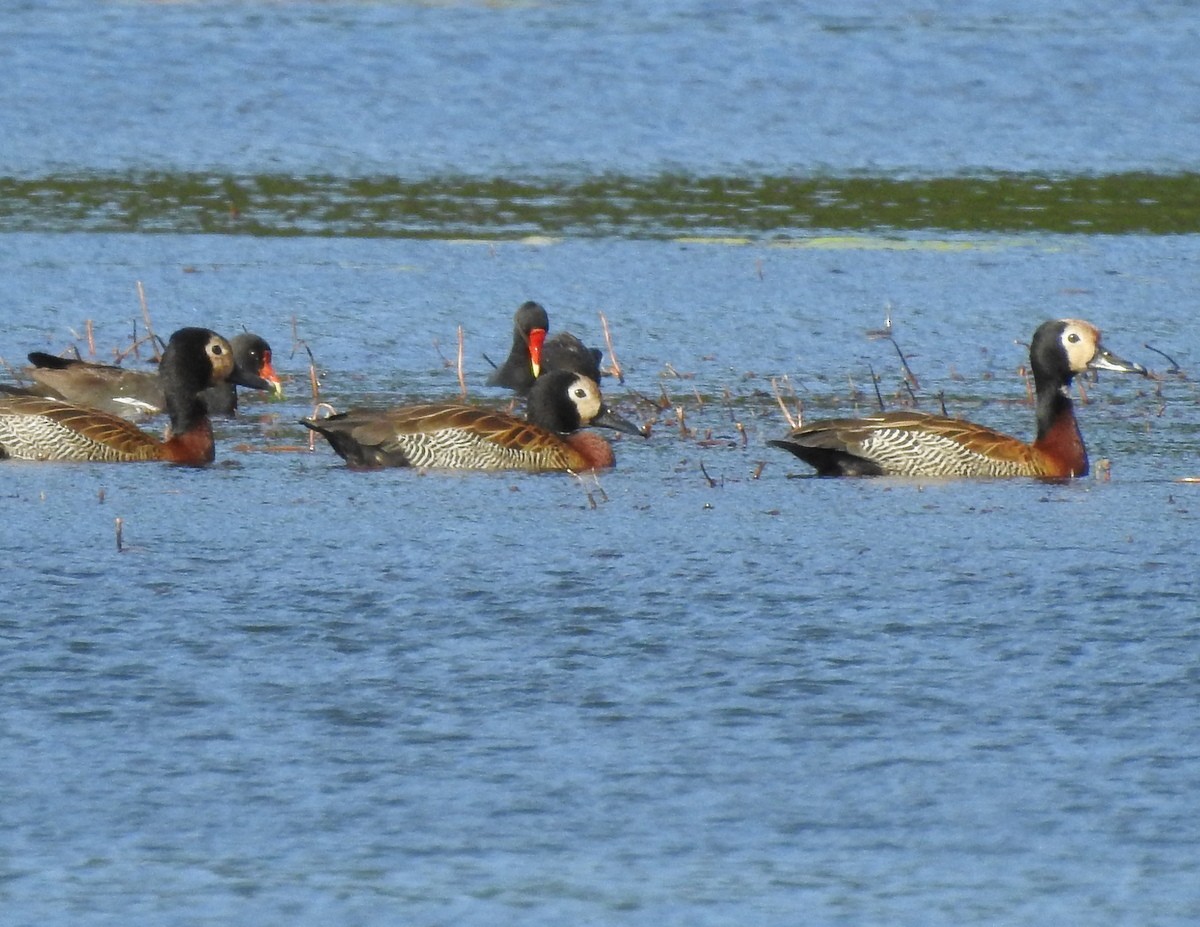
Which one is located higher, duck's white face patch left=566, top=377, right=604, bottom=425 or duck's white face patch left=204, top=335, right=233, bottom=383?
duck's white face patch left=204, top=335, right=233, bottom=383

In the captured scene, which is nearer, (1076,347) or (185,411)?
(1076,347)

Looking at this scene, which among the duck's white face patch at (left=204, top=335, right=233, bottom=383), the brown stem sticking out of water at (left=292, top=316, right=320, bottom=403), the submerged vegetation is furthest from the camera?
the submerged vegetation

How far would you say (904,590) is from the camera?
905 centimetres

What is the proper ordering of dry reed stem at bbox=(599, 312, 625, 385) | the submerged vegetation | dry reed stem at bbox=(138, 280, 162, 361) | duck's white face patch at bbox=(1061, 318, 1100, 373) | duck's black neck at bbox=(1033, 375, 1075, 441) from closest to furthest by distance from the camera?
duck's black neck at bbox=(1033, 375, 1075, 441) < duck's white face patch at bbox=(1061, 318, 1100, 373) < dry reed stem at bbox=(599, 312, 625, 385) < dry reed stem at bbox=(138, 280, 162, 361) < the submerged vegetation

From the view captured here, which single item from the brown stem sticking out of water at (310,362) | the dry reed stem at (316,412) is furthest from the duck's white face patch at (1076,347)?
the brown stem sticking out of water at (310,362)

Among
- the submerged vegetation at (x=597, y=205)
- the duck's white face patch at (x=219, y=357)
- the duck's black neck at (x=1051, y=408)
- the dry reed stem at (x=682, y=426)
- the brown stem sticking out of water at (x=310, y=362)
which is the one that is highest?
the submerged vegetation at (x=597, y=205)

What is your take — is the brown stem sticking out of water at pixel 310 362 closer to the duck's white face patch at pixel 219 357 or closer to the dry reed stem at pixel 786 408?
the duck's white face patch at pixel 219 357

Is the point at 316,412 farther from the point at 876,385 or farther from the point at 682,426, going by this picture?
the point at 876,385

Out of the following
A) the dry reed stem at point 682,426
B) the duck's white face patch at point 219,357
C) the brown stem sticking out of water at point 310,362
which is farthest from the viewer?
the brown stem sticking out of water at point 310,362

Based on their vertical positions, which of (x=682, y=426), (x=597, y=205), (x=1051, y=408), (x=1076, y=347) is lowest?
(x=682, y=426)

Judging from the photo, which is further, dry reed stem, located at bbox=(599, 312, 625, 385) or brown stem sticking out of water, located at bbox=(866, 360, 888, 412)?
dry reed stem, located at bbox=(599, 312, 625, 385)

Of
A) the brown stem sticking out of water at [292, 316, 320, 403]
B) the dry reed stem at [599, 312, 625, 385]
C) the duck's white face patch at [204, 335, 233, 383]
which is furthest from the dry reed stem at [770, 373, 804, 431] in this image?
the duck's white face patch at [204, 335, 233, 383]

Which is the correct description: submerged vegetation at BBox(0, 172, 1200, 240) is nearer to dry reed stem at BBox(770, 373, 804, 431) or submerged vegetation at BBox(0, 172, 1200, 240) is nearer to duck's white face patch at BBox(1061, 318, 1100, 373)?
dry reed stem at BBox(770, 373, 804, 431)

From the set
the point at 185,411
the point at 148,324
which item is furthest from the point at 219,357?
the point at 148,324
